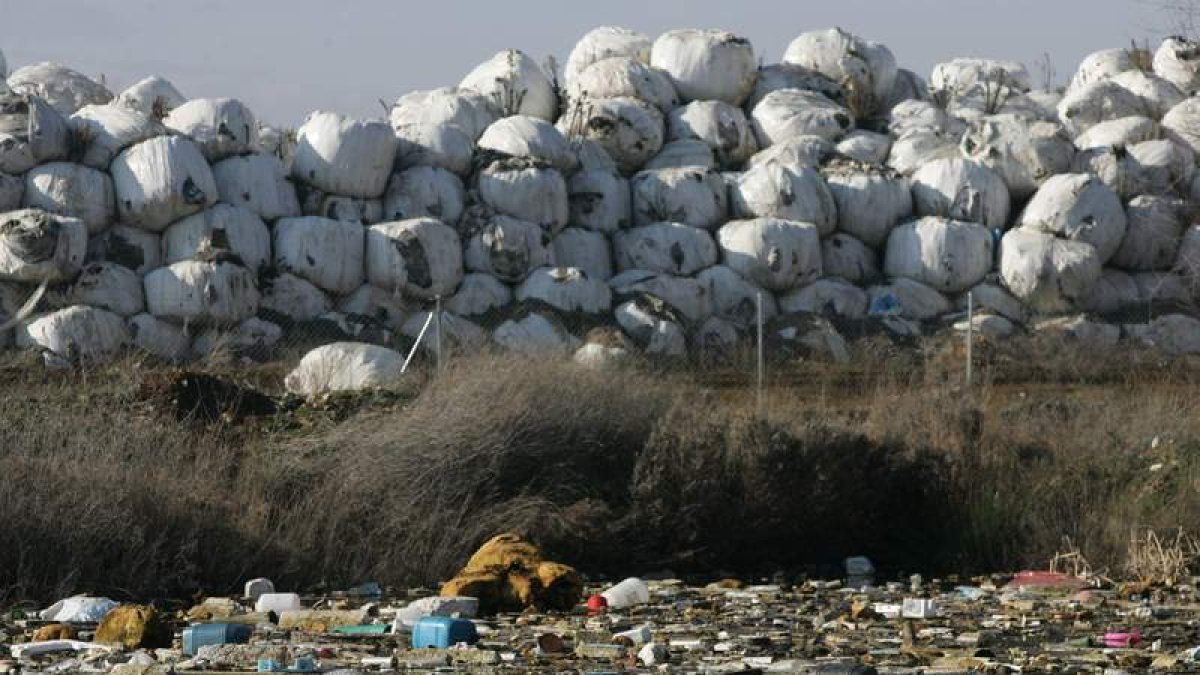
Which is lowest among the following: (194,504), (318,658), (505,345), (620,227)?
(318,658)

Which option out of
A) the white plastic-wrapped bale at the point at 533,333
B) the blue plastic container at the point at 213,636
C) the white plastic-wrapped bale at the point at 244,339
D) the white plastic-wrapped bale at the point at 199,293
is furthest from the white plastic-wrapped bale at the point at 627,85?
the blue plastic container at the point at 213,636

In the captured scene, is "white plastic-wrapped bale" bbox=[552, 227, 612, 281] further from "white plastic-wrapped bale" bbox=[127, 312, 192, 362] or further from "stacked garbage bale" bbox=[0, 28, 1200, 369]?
"white plastic-wrapped bale" bbox=[127, 312, 192, 362]

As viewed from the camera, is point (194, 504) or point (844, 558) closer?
point (194, 504)

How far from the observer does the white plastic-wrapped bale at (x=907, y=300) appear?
53.8 feet

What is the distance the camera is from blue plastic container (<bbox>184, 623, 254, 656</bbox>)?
7676mm

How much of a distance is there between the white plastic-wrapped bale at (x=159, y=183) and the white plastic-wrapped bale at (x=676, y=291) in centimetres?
321

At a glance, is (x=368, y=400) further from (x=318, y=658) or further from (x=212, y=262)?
(x=318, y=658)

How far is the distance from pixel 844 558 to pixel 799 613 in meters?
2.19

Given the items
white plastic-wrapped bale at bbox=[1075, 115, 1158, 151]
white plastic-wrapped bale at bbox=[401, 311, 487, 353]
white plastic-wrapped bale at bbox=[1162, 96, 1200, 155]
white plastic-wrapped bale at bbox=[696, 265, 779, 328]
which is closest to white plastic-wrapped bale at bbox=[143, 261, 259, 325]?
white plastic-wrapped bale at bbox=[401, 311, 487, 353]

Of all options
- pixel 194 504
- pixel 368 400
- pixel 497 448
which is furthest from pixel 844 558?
pixel 194 504

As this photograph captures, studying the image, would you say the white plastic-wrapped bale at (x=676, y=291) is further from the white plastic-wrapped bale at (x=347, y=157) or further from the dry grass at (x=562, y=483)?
the dry grass at (x=562, y=483)

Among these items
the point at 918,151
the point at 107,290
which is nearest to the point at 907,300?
the point at 918,151

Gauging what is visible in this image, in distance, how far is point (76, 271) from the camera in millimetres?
14336

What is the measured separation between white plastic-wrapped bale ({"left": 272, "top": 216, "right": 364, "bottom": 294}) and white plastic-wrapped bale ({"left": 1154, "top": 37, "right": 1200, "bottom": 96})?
880 cm
